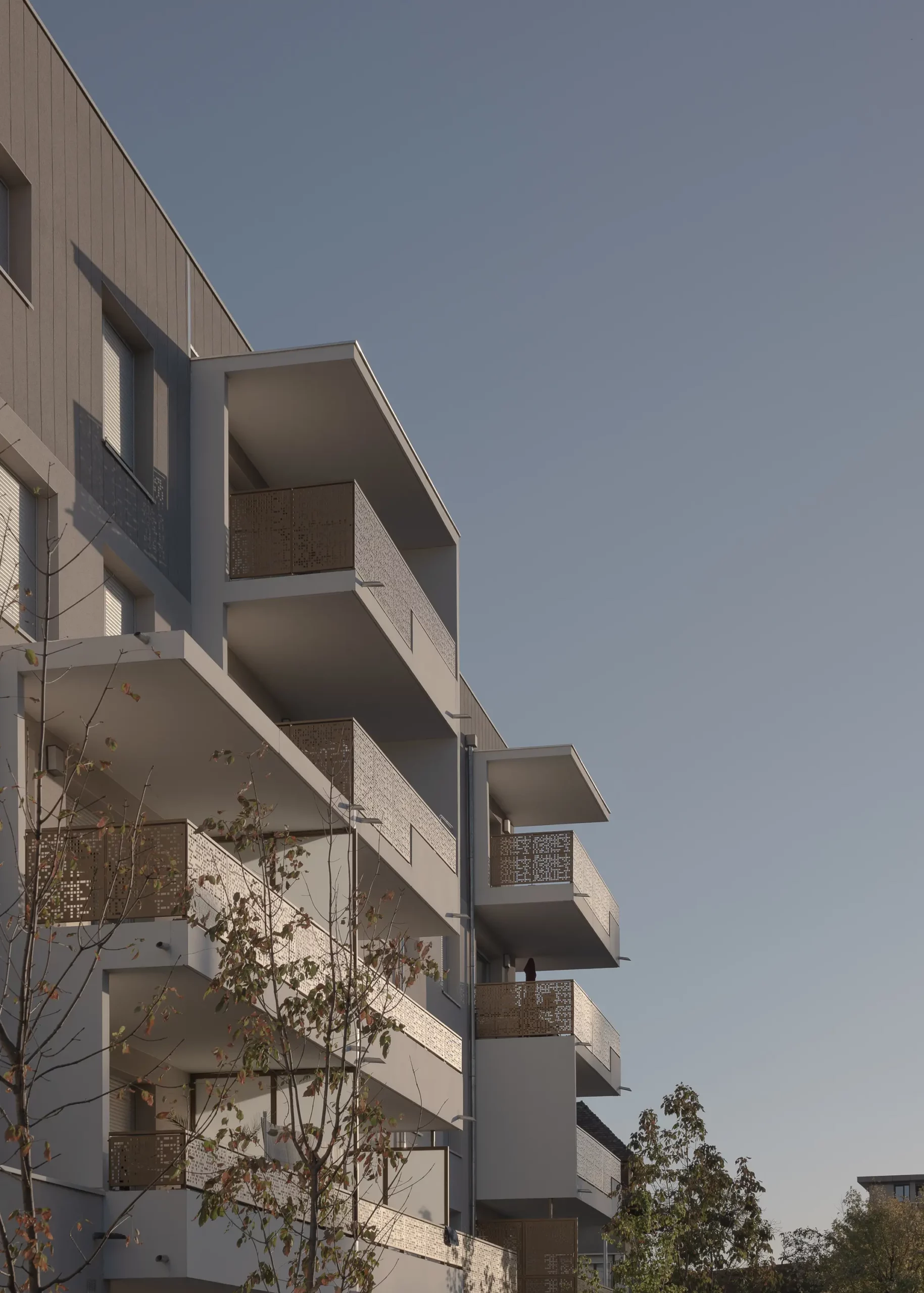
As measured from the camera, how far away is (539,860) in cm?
3669

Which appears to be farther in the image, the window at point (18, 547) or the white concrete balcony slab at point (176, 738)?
the window at point (18, 547)

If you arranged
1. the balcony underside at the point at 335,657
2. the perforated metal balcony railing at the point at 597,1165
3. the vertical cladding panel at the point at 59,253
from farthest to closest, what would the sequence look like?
1. the perforated metal balcony railing at the point at 597,1165
2. the balcony underside at the point at 335,657
3. the vertical cladding panel at the point at 59,253

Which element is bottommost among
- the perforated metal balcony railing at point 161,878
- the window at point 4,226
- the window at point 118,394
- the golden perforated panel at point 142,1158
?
the golden perforated panel at point 142,1158

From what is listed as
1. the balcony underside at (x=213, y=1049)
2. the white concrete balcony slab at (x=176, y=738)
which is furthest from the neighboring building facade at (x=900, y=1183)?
the white concrete balcony slab at (x=176, y=738)

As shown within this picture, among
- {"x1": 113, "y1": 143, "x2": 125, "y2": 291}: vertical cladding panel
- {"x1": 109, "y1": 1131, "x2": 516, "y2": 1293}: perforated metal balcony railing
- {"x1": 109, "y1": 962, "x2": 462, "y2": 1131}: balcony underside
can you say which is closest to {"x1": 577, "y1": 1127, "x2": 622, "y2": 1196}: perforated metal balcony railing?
{"x1": 109, "y1": 1131, "x2": 516, "y2": 1293}: perforated metal balcony railing

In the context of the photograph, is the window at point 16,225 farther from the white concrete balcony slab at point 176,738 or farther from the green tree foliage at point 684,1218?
the green tree foliage at point 684,1218

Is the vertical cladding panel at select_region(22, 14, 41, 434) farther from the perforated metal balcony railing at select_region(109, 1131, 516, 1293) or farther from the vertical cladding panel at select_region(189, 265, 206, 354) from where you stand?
the perforated metal balcony railing at select_region(109, 1131, 516, 1293)

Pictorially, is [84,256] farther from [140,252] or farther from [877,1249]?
[877,1249]

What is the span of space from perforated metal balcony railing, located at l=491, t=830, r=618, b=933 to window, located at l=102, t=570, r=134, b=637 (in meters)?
16.9

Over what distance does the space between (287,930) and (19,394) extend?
627cm

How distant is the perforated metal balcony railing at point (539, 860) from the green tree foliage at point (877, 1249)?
37409 millimetres

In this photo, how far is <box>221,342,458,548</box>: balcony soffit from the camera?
77.7 ft

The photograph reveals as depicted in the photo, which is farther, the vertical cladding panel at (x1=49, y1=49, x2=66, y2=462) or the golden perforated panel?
the vertical cladding panel at (x1=49, y1=49, x2=66, y2=462)

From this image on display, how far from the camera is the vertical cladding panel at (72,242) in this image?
1925 centimetres
